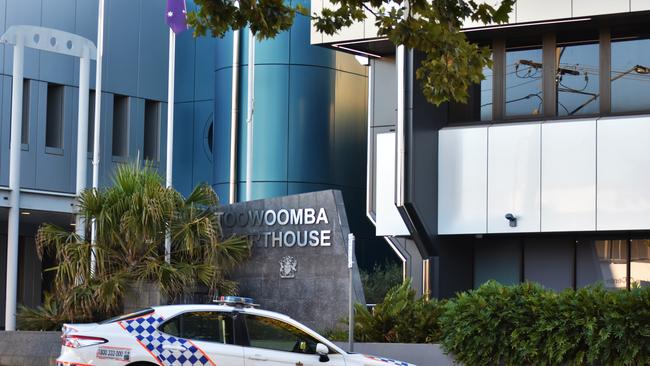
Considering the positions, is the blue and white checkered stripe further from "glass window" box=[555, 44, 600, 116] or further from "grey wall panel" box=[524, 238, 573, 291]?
"glass window" box=[555, 44, 600, 116]

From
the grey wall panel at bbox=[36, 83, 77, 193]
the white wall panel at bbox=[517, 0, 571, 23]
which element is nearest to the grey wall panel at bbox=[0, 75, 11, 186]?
the grey wall panel at bbox=[36, 83, 77, 193]

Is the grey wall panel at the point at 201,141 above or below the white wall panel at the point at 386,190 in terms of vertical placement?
above

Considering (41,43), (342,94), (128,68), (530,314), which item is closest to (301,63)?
(342,94)

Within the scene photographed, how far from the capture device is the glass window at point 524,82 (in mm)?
25047

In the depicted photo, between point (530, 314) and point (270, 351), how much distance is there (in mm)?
4435

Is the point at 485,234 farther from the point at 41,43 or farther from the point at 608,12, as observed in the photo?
the point at 41,43

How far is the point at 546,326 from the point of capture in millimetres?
18438

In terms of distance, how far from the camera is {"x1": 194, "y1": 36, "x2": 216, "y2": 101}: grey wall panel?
3662 cm

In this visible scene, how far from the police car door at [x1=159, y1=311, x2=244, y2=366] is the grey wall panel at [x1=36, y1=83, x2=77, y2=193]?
1764 cm

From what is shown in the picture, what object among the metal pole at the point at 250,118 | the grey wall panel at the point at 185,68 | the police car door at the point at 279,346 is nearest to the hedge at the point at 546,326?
the police car door at the point at 279,346

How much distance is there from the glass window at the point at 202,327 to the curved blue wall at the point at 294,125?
15535mm

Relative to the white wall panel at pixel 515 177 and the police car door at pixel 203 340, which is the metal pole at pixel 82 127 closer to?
the white wall panel at pixel 515 177

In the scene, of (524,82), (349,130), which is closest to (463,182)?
(524,82)

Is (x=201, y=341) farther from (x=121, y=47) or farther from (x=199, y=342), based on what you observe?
(x=121, y=47)
